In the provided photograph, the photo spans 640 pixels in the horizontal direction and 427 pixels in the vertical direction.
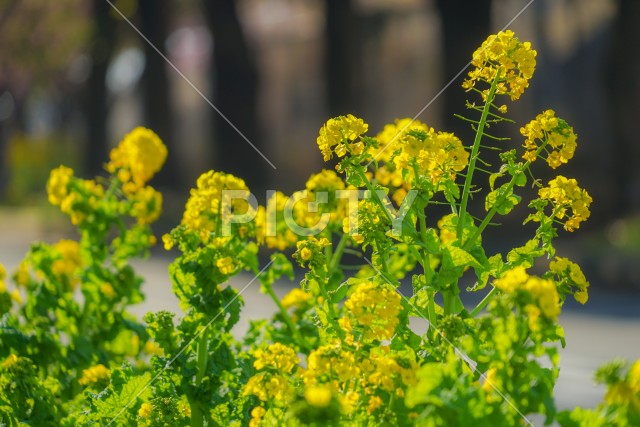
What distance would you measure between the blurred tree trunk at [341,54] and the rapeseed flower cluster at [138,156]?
11.7 metres

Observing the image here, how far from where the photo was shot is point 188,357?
326cm

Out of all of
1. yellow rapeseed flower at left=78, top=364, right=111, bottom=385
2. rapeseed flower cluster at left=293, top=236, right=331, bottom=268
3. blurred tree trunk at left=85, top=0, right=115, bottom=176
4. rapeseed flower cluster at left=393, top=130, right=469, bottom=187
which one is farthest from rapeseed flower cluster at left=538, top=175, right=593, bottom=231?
blurred tree trunk at left=85, top=0, right=115, bottom=176

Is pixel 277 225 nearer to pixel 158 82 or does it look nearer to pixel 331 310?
pixel 331 310

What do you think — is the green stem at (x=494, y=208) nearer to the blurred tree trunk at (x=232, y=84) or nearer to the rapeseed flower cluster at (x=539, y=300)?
the rapeseed flower cluster at (x=539, y=300)

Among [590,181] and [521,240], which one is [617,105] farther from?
[590,181]

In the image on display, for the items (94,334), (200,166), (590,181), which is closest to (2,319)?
(94,334)

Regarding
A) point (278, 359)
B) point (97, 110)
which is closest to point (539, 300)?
point (278, 359)

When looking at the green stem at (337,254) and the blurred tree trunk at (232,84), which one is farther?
the blurred tree trunk at (232,84)

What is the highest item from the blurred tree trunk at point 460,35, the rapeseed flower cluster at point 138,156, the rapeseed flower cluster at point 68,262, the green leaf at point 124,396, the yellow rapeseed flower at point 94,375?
the blurred tree trunk at point 460,35

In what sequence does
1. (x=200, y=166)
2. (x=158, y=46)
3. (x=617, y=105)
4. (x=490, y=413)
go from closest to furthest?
(x=490, y=413)
(x=617, y=105)
(x=158, y=46)
(x=200, y=166)

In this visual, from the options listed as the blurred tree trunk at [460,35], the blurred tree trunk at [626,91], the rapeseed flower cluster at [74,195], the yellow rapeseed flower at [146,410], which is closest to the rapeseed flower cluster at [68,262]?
the rapeseed flower cluster at [74,195]

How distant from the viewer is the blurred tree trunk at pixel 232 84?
60.2 feet

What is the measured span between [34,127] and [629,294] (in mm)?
38446

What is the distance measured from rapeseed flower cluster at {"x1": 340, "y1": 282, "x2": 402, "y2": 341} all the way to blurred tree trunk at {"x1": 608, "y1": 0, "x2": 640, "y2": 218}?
11.0 m
